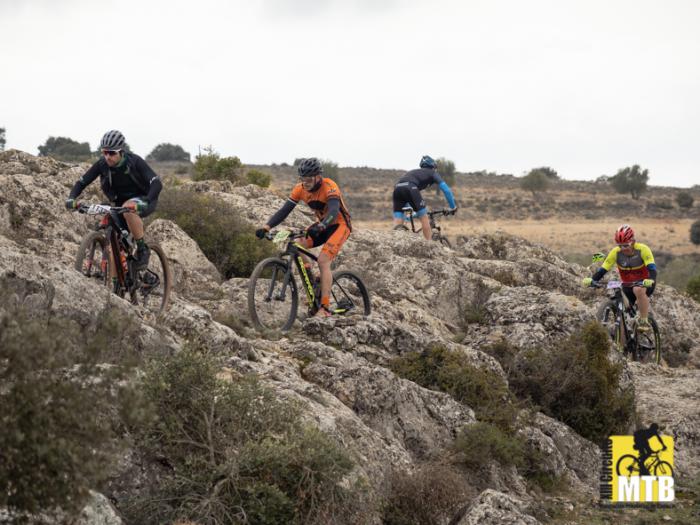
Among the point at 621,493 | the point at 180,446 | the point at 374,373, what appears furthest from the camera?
the point at 621,493

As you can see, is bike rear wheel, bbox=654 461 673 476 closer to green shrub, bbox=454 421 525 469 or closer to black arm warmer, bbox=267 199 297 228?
green shrub, bbox=454 421 525 469

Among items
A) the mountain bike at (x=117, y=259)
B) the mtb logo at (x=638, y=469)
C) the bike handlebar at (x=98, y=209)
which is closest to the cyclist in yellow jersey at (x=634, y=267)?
the mtb logo at (x=638, y=469)

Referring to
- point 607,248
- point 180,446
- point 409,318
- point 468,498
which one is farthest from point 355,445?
point 607,248

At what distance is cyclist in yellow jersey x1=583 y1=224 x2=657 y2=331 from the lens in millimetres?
14570

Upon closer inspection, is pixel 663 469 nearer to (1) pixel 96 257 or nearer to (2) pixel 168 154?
(1) pixel 96 257

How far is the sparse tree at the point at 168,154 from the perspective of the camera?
75.0m

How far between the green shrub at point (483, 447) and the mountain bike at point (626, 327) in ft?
17.0

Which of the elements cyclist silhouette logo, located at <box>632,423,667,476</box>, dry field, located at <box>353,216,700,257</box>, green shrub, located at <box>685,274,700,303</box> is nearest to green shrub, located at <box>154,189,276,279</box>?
cyclist silhouette logo, located at <box>632,423,667,476</box>

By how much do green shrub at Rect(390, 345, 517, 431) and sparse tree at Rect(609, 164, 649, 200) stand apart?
2696 inches

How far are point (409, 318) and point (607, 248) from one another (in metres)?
38.3

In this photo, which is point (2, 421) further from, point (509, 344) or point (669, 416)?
point (669, 416)

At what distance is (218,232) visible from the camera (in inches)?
613

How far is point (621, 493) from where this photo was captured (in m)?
10.4

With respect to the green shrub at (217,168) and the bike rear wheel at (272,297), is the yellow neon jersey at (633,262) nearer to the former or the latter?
the bike rear wheel at (272,297)
